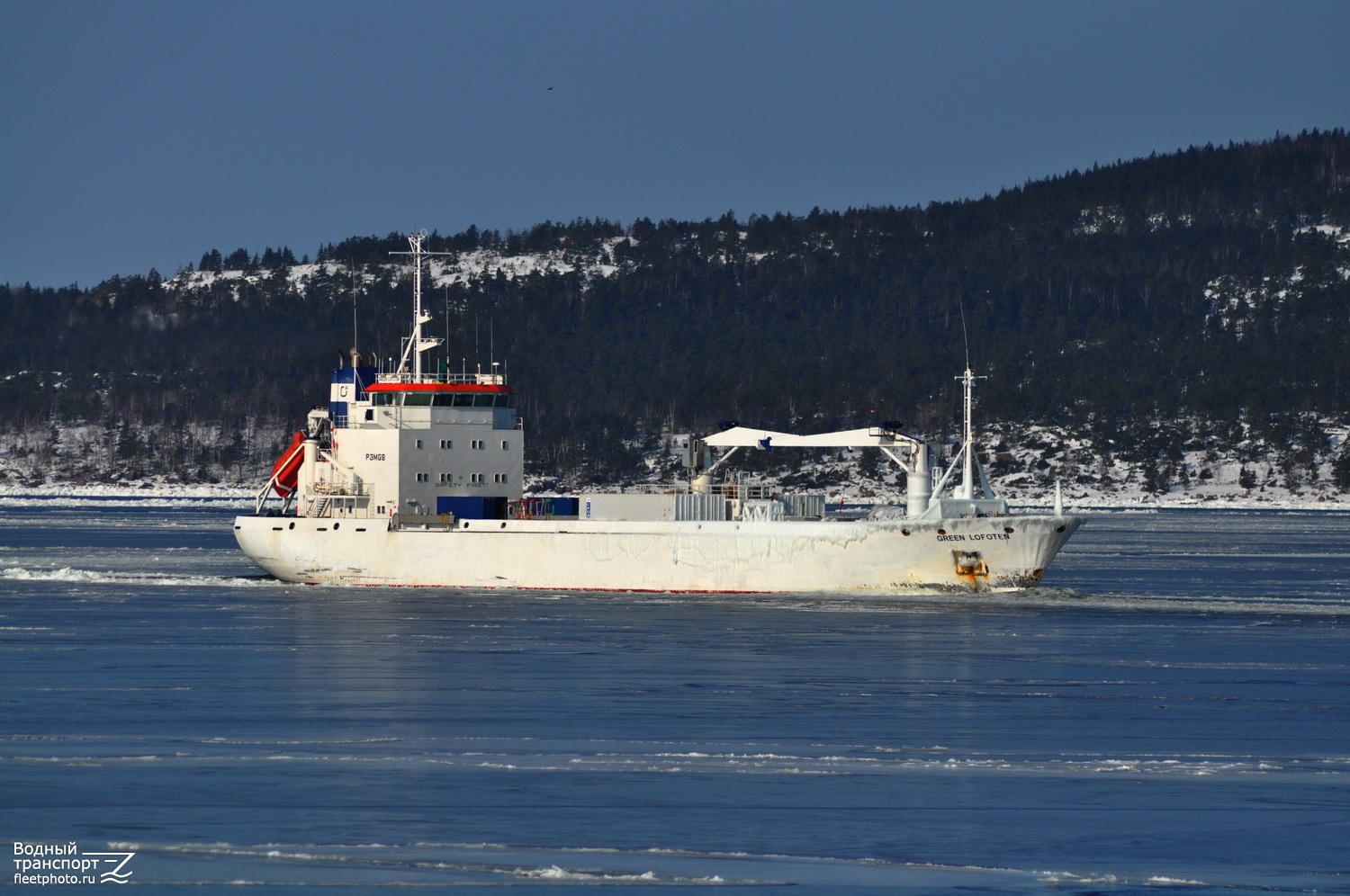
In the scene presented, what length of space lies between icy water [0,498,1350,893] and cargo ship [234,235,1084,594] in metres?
1.91

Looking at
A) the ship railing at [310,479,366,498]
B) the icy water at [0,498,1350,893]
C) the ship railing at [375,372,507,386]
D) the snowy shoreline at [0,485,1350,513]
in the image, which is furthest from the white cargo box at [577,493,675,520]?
the snowy shoreline at [0,485,1350,513]

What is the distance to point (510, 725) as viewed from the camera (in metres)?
24.6

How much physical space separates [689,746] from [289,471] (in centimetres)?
3262

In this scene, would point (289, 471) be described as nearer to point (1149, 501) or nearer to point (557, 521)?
point (557, 521)

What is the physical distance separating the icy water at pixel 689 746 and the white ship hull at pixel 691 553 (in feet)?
5.38

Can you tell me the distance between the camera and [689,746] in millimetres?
23078

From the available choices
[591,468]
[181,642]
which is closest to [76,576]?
[181,642]

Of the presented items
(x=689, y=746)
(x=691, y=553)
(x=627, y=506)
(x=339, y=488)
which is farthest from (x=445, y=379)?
(x=689, y=746)

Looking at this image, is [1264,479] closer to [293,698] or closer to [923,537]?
[923,537]

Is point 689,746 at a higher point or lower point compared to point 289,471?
lower

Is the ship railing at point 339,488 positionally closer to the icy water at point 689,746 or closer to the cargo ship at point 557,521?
the cargo ship at point 557,521

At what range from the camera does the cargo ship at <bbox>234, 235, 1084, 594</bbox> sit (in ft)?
148

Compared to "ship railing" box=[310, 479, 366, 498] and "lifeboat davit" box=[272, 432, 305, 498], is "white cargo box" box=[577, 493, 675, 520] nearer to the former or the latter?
"ship railing" box=[310, 479, 366, 498]

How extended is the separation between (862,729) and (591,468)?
154 metres
